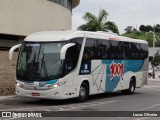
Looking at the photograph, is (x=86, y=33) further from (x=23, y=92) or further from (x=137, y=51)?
(x=137, y=51)

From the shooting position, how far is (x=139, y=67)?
27.5 metres

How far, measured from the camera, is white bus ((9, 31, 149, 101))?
18.8 meters

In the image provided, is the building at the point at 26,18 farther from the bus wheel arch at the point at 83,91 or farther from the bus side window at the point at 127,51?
the bus wheel arch at the point at 83,91

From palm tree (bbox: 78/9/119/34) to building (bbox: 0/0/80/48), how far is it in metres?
13.8

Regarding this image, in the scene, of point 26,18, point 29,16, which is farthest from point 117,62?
point 29,16

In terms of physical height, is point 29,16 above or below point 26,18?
above

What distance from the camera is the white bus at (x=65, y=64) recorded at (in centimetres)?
1881

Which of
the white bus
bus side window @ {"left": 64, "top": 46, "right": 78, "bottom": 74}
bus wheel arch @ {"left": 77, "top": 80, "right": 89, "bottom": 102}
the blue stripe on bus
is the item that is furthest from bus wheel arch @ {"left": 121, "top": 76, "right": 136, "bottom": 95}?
bus side window @ {"left": 64, "top": 46, "right": 78, "bottom": 74}

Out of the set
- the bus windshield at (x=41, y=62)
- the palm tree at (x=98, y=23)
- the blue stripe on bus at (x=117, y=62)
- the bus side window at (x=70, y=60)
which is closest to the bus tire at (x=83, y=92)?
the bus side window at (x=70, y=60)

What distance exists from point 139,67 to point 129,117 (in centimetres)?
1291

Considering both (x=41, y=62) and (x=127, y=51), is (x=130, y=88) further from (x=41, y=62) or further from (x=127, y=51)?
(x=41, y=62)

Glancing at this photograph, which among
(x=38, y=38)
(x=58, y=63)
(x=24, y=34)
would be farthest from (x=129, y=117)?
(x=24, y=34)

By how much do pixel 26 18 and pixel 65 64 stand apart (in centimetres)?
1449

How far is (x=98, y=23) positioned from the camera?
51938mm
